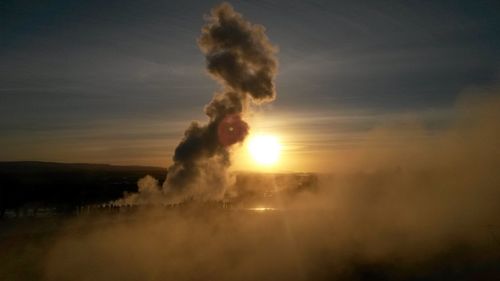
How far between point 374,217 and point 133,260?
15.2m

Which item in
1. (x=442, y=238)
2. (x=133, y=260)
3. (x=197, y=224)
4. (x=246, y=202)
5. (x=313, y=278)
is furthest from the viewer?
(x=246, y=202)

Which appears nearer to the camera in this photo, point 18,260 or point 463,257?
point 18,260

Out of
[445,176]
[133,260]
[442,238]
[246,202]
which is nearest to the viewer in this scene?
[133,260]

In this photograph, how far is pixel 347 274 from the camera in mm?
15992

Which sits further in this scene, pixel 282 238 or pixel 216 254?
pixel 282 238

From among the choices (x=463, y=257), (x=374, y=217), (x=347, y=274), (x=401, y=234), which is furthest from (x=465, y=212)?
(x=347, y=274)

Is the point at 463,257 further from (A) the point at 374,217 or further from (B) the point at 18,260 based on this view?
(B) the point at 18,260

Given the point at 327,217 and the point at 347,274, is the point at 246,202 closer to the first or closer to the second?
the point at 327,217

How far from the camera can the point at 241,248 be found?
19.6m

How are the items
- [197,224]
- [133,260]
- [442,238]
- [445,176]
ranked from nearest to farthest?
[133,260], [442,238], [197,224], [445,176]

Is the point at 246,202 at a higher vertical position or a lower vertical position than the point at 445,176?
lower

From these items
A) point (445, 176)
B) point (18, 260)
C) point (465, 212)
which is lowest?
point (18, 260)

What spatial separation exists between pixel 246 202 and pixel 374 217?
51.3ft

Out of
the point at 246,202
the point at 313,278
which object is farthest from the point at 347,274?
the point at 246,202
